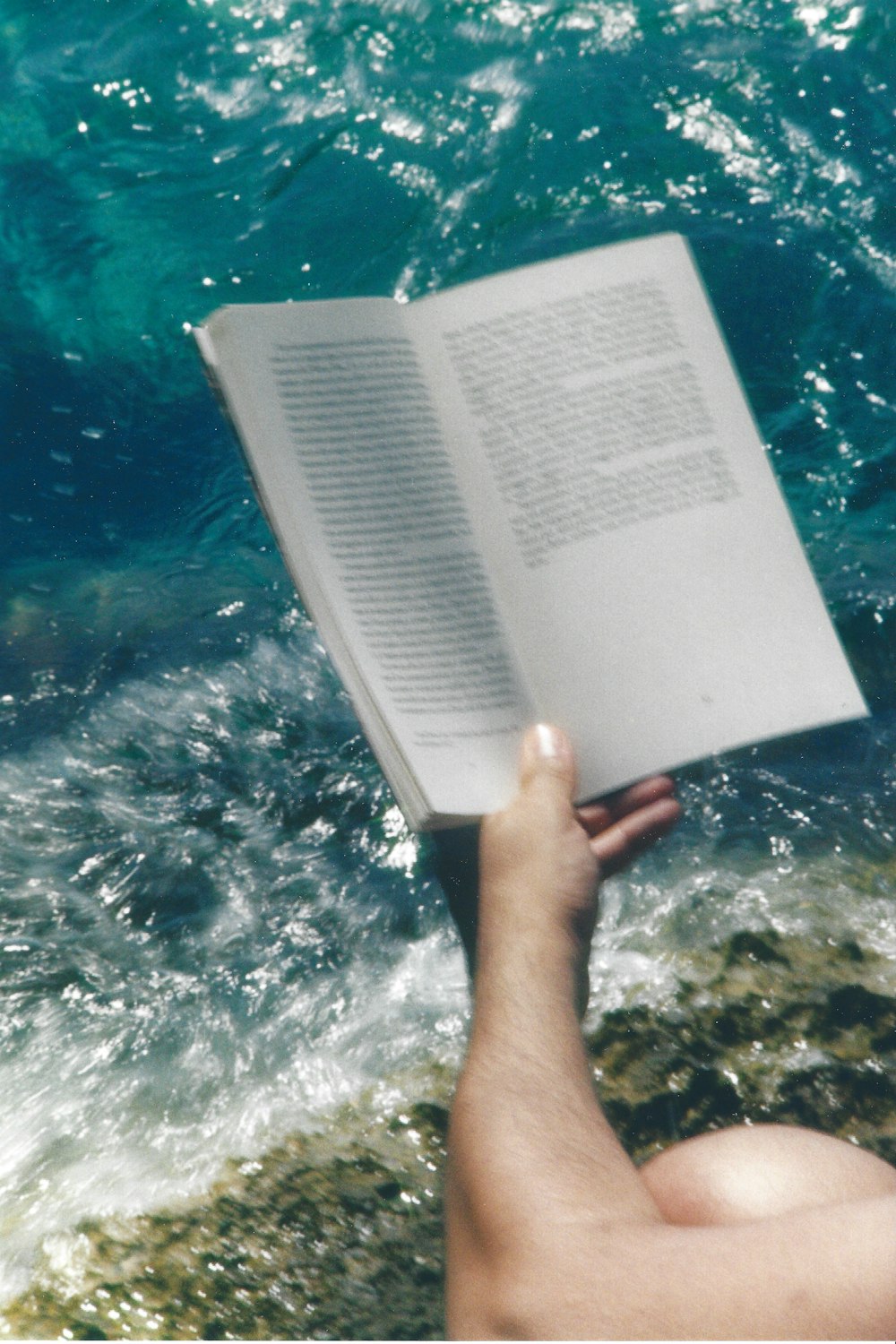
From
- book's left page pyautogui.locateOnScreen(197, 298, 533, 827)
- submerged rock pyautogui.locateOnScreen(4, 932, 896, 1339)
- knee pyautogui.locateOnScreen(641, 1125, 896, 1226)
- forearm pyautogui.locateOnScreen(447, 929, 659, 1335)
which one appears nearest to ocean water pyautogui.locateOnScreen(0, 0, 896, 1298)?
submerged rock pyautogui.locateOnScreen(4, 932, 896, 1339)

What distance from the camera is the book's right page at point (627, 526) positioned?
54.0 inches

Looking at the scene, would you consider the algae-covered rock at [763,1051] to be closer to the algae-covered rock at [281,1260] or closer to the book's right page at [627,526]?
the algae-covered rock at [281,1260]

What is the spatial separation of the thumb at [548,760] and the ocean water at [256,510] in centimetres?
57

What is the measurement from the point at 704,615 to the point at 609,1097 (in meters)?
0.73

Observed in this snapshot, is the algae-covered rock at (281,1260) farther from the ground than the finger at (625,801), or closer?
closer

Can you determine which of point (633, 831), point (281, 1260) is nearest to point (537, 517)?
point (633, 831)

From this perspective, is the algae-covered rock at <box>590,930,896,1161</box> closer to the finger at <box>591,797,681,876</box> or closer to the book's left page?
the finger at <box>591,797,681,876</box>

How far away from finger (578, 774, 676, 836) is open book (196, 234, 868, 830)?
0.03m

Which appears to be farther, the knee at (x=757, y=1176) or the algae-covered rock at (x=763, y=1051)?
the algae-covered rock at (x=763, y=1051)

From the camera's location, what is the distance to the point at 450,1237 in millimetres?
1111

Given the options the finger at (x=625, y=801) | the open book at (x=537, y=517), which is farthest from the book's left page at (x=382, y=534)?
the finger at (x=625, y=801)

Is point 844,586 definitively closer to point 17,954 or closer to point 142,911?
point 142,911

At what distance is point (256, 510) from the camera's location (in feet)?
8.69

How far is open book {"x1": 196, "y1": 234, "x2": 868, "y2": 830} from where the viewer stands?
4.23 ft
